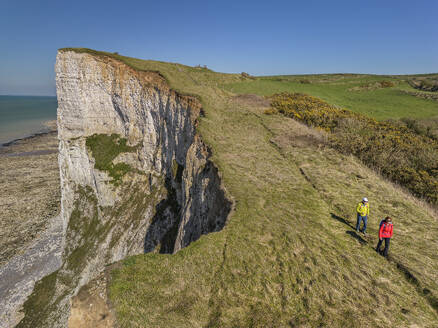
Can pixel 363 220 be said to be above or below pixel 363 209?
below

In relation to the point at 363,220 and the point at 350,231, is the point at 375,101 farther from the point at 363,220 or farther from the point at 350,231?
the point at 350,231

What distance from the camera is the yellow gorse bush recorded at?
51.6 feet

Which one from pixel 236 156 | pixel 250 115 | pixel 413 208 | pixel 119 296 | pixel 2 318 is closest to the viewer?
pixel 119 296

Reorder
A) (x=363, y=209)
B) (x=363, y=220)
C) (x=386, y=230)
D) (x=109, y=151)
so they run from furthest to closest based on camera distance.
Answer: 1. (x=109, y=151)
2. (x=363, y=220)
3. (x=363, y=209)
4. (x=386, y=230)

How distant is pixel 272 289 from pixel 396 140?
2155cm

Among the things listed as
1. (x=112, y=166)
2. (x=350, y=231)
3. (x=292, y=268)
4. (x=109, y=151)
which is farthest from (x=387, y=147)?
(x=109, y=151)

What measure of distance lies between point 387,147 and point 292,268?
1815 cm

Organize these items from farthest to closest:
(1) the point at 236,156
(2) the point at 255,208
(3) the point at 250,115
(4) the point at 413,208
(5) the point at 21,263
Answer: (5) the point at 21,263 < (3) the point at 250,115 < (1) the point at 236,156 < (4) the point at 413,208 < (2) the point at 255,208

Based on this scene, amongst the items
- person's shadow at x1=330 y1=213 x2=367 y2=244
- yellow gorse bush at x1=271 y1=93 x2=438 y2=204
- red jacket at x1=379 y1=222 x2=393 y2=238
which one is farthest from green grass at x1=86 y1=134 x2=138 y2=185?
red jacket at x1=379 y1=222 x2=393 y2=238

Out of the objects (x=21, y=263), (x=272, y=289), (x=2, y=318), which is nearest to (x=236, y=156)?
(x=272, y=289)

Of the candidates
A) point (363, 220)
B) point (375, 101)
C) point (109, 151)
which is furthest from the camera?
point (375, 101)

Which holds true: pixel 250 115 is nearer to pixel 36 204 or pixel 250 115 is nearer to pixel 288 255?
pixel 288 255

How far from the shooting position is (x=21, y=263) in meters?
30.6

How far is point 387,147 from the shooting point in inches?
758
